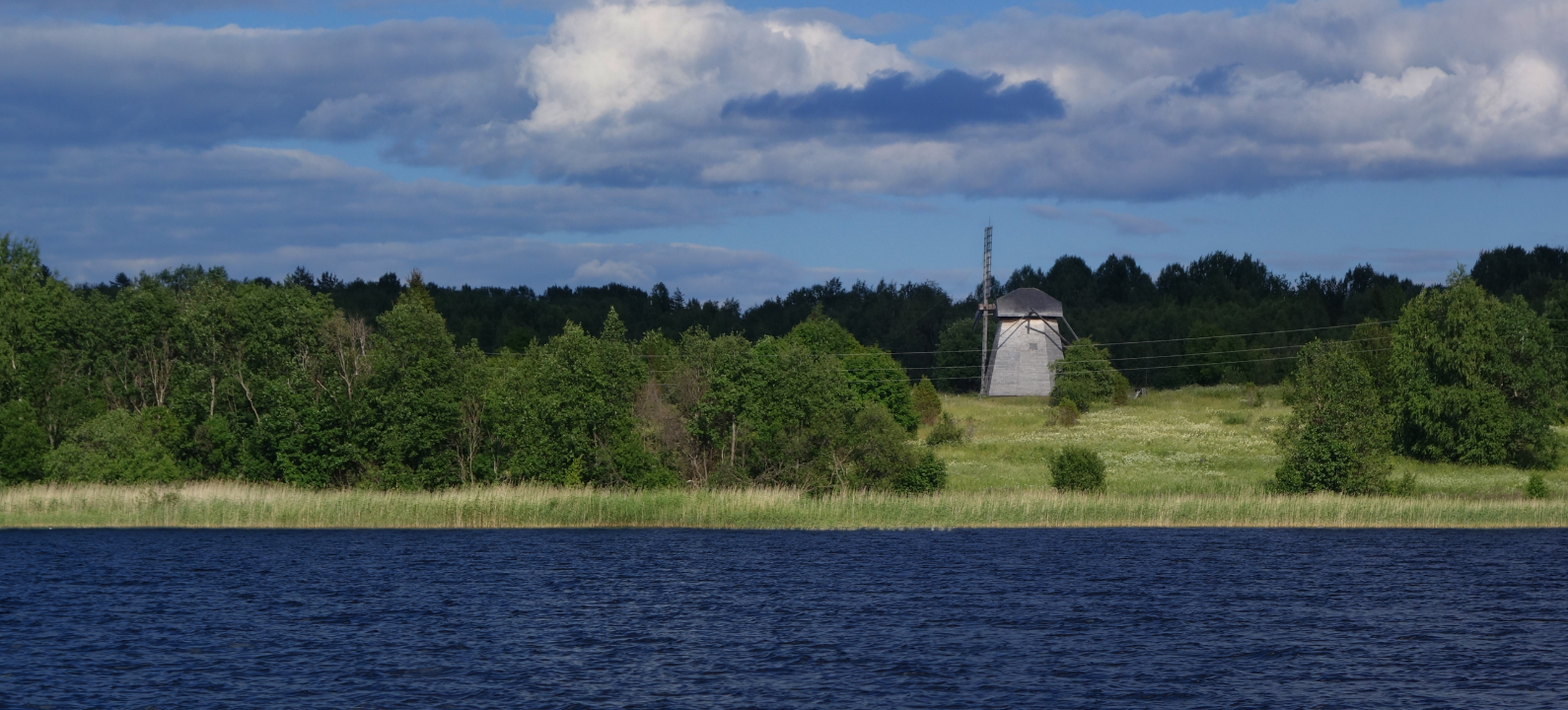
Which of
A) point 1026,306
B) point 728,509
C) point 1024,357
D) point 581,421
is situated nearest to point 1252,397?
point 1024,357

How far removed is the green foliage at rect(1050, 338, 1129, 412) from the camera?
114 metres

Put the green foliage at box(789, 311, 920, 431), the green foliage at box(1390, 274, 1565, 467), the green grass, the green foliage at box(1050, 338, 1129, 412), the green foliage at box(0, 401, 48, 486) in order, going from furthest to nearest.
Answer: the green foliage at box(1050, 338, 1129, 412) → the green foliage at box(789, 311, 920, 431) → the green foliage at box(1390, 274, 1565, 467) → the green grass → the green foliage at box(0, 401, 48, 486)

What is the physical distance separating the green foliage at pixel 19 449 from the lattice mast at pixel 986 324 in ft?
281

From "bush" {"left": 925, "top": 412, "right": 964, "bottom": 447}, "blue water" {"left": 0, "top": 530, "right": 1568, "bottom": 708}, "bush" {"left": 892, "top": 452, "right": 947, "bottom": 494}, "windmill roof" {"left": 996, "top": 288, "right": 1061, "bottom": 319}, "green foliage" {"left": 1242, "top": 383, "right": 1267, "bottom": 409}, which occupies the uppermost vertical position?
"windmill roof" {"left": 996, "top": 288, "right": 1061, "bottom": 319}

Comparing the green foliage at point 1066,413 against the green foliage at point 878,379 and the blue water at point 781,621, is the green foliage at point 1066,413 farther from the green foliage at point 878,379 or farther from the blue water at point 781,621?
the blue water at point 781,621

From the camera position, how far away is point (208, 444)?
246 ft

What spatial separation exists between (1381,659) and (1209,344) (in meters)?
125

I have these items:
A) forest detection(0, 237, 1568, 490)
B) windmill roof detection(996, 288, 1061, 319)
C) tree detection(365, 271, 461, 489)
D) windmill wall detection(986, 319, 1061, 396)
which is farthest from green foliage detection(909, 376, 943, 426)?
tree detection(365, 271, 461, 489)

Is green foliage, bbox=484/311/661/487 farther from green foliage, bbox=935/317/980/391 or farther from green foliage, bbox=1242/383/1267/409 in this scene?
green foliage, bbox=935/317/980/391

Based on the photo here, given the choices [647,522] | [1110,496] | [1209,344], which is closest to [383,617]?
[647,522]

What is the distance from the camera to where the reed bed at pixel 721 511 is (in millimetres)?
58156

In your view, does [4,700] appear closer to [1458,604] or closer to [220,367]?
[1458,604]

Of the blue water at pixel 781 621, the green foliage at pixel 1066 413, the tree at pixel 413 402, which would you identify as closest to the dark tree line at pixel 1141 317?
the green foliage at pixel 1066 413

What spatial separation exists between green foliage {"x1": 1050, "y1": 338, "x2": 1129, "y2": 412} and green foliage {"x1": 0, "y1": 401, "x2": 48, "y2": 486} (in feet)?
253
